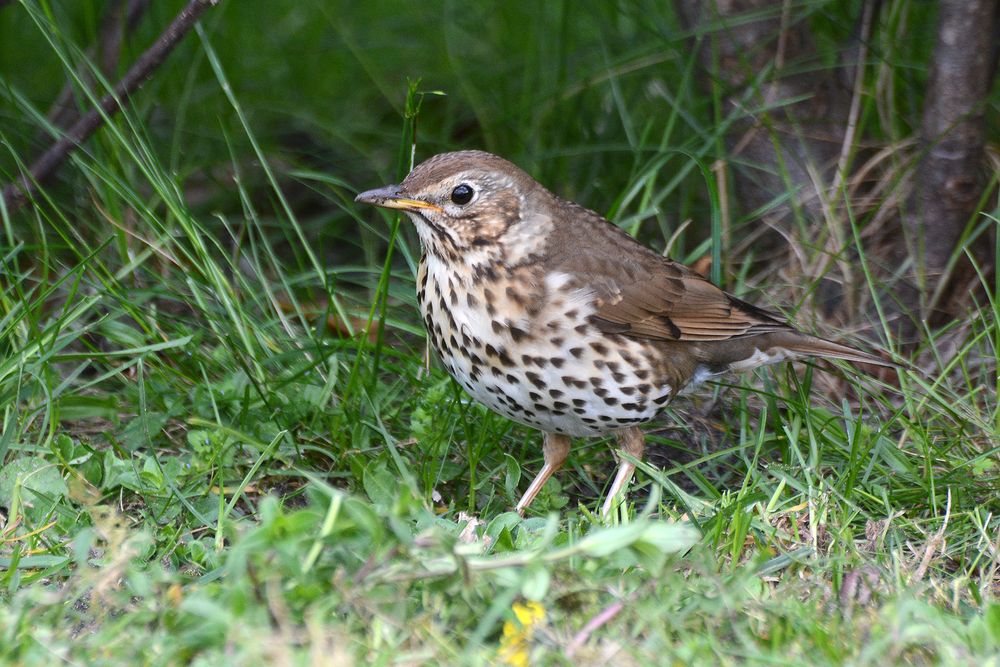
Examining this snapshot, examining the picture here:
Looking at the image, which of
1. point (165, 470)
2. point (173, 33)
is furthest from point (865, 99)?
point (165, 470)

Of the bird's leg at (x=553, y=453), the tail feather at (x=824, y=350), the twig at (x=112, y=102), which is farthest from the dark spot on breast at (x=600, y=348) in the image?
Answer: the twig at (x=112, y=102)

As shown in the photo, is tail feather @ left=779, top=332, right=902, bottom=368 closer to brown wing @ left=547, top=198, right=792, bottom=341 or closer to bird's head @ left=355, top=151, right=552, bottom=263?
brown wing @ left=547, top=198, right=792, bottom=341

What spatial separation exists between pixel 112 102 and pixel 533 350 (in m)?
1.69

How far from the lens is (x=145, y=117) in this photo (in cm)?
518

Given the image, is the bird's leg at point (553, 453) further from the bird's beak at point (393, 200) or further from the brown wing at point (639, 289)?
the bird's beak at point (393, 200)

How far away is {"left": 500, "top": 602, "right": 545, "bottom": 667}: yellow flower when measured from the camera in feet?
8.13

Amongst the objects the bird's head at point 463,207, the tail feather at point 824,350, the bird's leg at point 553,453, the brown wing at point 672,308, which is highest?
the bird's head at point 463,207

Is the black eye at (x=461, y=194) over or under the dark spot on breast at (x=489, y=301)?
over

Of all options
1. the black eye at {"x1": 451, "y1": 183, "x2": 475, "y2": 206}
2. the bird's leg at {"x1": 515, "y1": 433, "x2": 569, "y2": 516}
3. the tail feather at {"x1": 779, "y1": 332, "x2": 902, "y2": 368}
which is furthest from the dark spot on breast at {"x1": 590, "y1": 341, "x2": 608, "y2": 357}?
the tail feather at {"x1": 779, "y1": 332, "x2": 902, "y2": 368}

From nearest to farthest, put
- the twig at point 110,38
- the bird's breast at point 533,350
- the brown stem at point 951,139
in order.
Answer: the bird's breast at point 533,350 → the brown stem at point 951,139 → the twig at point 110,38

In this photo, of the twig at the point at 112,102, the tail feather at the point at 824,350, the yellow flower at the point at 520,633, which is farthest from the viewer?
the tail feather at the point at 824,350

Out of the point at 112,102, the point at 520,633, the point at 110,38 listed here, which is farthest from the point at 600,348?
the point at 110,38

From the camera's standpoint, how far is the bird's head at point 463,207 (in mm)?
3693

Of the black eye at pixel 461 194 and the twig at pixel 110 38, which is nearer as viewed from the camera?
the black eye at pixel 461 194
